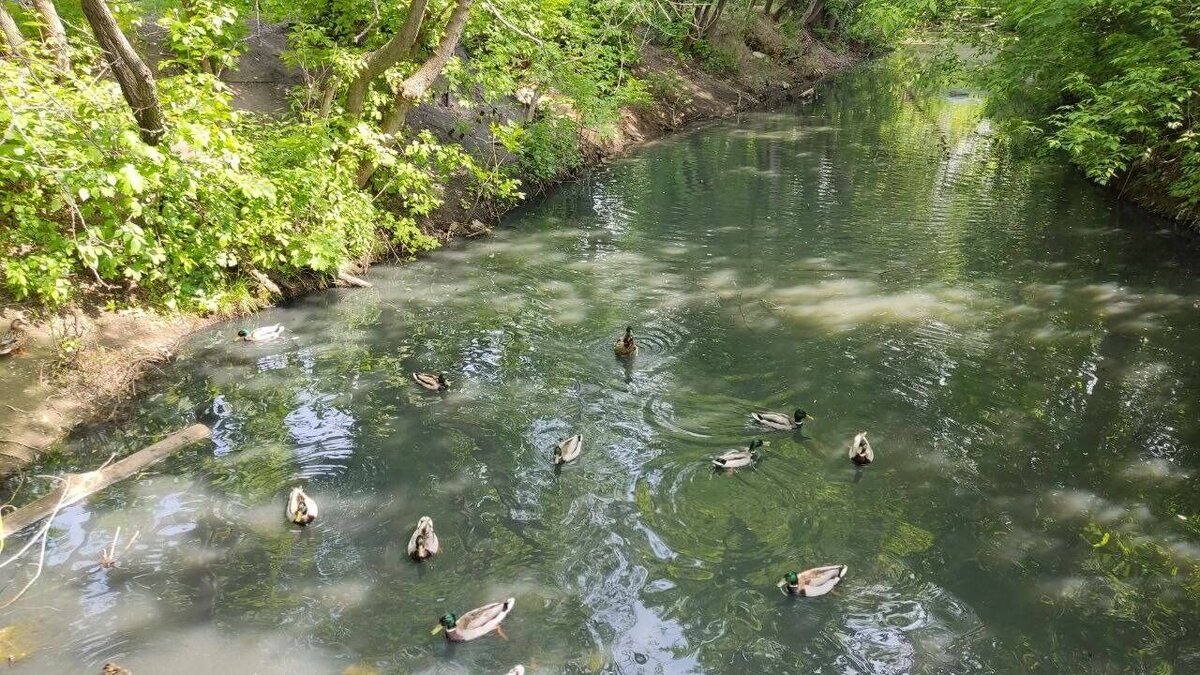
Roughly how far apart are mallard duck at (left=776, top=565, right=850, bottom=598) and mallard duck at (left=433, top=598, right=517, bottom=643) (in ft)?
8.74

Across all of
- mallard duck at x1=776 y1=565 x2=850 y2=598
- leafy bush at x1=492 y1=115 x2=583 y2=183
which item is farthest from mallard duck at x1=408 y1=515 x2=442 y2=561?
leafy bush at x1=492 y1=115 x2=583 y2=183

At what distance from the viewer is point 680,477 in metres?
8.30

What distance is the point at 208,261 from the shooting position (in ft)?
36.3

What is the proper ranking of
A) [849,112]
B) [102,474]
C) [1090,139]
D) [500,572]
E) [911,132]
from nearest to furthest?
[500,572]
[102,474]
[1090,139]
[911,132]
[849,112]

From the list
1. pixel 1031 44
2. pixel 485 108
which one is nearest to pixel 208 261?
pixel 485 108

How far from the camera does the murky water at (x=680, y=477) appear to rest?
20.3 feet

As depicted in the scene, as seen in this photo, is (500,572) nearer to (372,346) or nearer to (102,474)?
(102,474)

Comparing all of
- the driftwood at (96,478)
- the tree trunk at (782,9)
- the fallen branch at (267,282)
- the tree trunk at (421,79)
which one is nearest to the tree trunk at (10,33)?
the fallen branch at (267,282)

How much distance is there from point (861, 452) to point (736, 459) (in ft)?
4.95

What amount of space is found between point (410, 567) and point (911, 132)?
2774 cm

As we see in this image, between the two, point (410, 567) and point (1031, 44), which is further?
point (1031, 44)

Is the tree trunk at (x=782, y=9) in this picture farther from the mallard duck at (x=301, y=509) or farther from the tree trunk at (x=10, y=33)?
the mallard duck at (x=301, y=509)

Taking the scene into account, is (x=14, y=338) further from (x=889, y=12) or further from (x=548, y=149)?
(x=889, y=12)

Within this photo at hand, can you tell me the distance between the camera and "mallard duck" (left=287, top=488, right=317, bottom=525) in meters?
7.50
